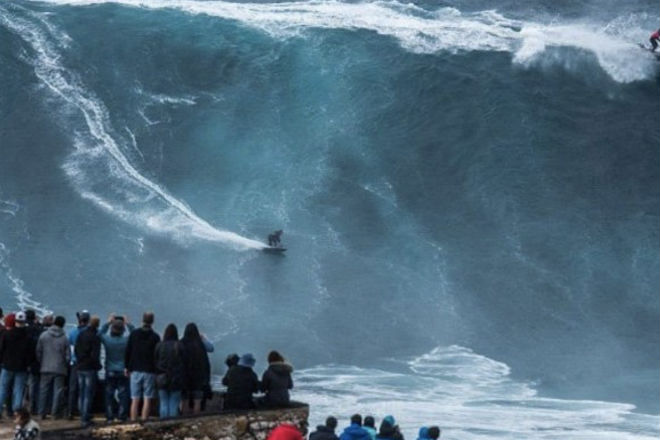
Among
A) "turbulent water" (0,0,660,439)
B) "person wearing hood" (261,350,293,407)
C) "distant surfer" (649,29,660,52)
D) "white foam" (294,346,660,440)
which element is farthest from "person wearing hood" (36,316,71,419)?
"distant surfer" (649,29,660,52)

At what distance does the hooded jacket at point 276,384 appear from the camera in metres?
19.7

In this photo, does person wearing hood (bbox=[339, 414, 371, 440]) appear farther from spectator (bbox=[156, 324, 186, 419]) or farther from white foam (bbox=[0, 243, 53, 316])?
white foam (bbox=[0, 243, 53, 316])

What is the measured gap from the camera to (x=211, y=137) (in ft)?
182

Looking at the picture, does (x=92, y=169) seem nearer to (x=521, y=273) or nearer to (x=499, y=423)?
(x=521, y=273)

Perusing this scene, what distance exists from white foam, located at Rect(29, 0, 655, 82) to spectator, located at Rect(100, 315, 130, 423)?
45419 millimetres

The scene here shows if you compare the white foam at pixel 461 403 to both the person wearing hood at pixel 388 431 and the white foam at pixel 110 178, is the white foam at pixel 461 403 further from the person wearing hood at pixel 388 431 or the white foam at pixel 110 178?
the white foam at pixel 110 178

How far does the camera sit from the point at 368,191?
51.6 meters

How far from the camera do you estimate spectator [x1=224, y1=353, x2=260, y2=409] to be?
1939 centimetres

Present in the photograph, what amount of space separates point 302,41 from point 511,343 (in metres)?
28.4

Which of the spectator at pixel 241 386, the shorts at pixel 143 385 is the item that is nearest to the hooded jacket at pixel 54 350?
the shorts at pixel 143 385

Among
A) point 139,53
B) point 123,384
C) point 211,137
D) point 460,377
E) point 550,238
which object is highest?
point 139,53

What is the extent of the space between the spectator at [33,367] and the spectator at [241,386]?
11.0 feet

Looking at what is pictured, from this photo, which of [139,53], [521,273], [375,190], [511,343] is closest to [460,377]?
[511,343]

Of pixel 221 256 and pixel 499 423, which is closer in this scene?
pixel 499 423
